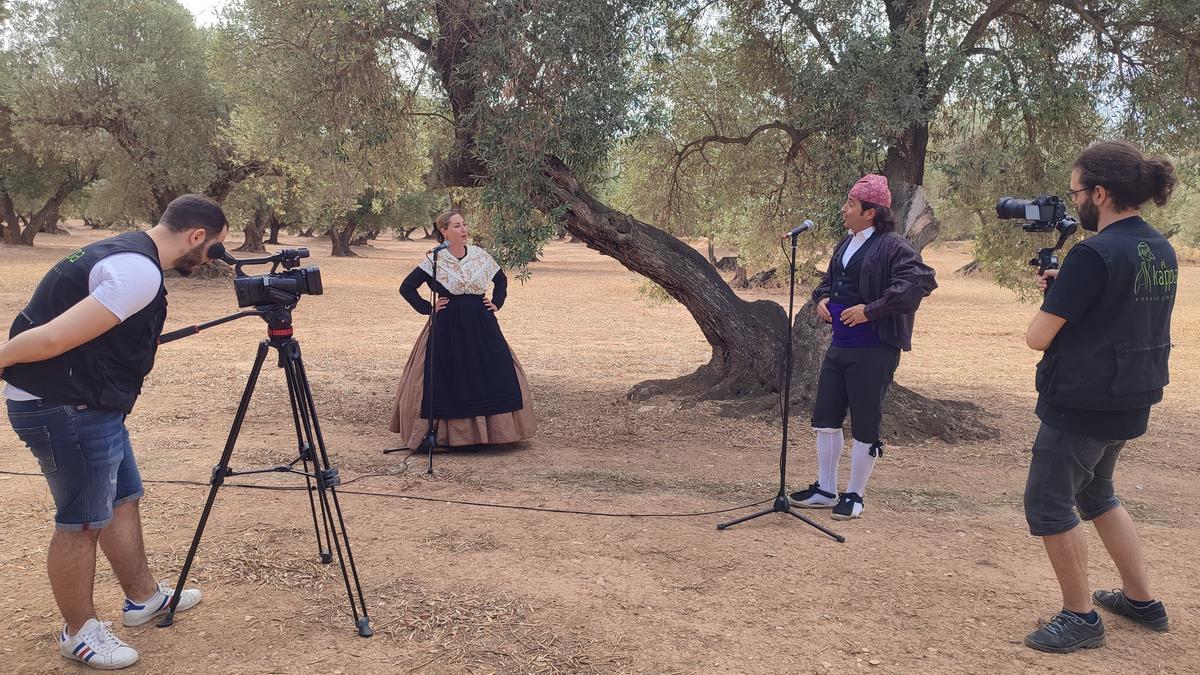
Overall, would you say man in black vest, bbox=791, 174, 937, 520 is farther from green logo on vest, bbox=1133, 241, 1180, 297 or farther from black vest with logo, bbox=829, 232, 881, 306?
green logo on vest, bbox=1133, 241, 1180, 297

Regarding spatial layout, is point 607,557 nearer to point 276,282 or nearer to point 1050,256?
point 276,282

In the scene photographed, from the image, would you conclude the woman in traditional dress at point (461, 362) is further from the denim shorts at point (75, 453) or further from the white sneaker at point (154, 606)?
the denim shorts at point (75, 453)

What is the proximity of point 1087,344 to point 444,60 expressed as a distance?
6061 mm

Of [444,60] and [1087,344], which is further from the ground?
[444,60]

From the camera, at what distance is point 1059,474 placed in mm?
3422

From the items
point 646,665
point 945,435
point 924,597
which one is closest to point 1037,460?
point 924,597

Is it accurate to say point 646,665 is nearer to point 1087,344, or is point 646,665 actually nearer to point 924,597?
point 924,597

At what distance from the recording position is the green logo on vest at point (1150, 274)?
10.7 feet

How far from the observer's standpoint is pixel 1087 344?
131 inches

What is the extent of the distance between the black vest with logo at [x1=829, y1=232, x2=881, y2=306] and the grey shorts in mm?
1739

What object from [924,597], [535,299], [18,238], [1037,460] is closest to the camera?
[1037,460]

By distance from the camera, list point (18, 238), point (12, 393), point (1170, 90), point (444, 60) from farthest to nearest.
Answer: point (18, 238), point (1170, 90), point (444, 60), point (12, 393)

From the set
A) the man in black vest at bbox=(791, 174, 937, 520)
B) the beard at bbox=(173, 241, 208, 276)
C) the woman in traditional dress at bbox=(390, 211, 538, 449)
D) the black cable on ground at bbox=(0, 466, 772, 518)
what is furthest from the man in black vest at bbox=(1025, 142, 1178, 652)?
the woman in traditional dress at bbox=(390, 211, 538, 449)

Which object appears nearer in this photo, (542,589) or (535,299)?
(542,589)
